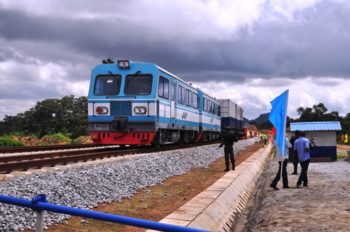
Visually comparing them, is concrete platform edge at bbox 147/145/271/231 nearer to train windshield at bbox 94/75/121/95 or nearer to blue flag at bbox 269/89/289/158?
blue flag at bbox 269/89/289/158

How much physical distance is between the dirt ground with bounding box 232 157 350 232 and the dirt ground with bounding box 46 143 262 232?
1.45 metres

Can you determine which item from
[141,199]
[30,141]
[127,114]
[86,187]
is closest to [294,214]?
[141,199]

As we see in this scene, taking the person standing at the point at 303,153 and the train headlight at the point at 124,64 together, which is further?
the train headlight at the point at 124,64

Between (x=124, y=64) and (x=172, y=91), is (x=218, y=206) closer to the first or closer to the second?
(x=124, y=64)

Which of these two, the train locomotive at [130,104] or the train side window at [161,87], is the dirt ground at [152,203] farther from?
the train side window at [161,87]

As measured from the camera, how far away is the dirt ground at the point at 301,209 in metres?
8.55

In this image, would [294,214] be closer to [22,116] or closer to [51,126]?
[51,126]

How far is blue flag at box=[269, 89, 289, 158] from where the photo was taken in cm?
1298

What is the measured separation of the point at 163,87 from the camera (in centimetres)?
1944

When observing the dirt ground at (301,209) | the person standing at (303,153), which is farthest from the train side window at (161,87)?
the person standing at (303,153)

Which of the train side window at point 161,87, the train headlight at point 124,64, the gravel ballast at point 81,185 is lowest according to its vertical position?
the gravel ballast at point 81,185

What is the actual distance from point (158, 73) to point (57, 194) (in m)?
11.1

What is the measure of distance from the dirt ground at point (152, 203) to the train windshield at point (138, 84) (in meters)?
5.38

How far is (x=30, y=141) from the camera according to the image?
3044 centimetres
